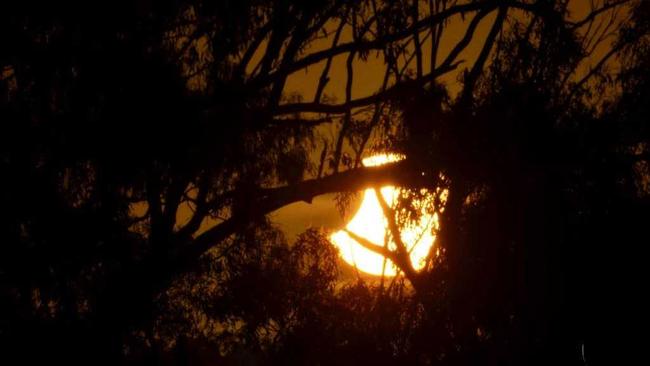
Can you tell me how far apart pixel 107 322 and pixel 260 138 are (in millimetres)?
3926

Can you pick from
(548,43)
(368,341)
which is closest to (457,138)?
(548,43)

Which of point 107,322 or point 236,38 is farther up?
point 236,38

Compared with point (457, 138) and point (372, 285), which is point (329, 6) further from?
point (372, 285)

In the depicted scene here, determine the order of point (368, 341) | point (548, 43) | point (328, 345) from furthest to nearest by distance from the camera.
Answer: point (328, 345) < point (368, 341) < point (548, 43)

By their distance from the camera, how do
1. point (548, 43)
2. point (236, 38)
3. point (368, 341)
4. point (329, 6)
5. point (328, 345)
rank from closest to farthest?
point (236, 38) < point (329, 6) < point (548, 43) < point (368, 341) < point (328, 345)

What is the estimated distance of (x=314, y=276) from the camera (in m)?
13.5

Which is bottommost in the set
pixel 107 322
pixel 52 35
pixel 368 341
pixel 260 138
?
pixel 107 322

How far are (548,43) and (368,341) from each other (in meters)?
5.32

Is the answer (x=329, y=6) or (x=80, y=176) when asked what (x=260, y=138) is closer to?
(x=329, y=6)

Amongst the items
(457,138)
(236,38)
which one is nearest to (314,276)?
(457,138)

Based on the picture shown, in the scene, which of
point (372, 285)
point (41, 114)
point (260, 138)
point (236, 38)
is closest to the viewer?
point (41, 114)

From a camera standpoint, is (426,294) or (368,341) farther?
(368,341)

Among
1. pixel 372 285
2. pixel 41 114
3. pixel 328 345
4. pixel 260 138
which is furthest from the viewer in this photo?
pixel 328 345

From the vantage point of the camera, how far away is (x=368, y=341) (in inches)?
459
